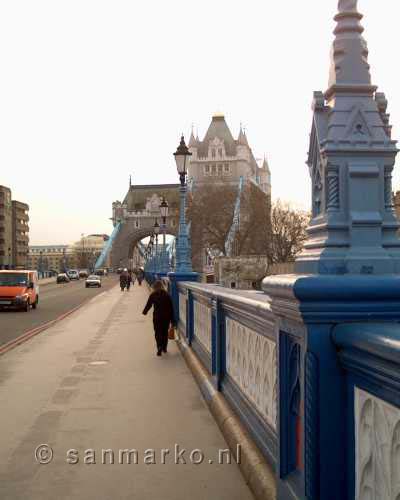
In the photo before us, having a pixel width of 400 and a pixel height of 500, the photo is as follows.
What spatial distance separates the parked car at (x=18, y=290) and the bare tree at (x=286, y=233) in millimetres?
33857

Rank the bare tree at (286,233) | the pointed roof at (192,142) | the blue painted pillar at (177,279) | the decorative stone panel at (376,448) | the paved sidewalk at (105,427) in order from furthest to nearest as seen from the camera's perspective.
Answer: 1. the pointed roof at (192,142)
2. the bare tree at (286,233)
3. the blue painted pillar at (177,279)
4. the paved sidewalk at (105,427)
5. the decorative stone panel at (376,448)

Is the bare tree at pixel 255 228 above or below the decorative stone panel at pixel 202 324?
above

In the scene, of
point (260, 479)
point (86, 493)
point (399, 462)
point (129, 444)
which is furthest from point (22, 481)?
point (399, 462)

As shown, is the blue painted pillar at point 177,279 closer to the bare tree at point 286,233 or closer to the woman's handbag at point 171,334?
the woman's handbag at point 171,334

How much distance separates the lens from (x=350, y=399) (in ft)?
8.81

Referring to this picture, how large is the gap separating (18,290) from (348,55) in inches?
1000

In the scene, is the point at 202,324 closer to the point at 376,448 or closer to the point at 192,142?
the point at 376,448

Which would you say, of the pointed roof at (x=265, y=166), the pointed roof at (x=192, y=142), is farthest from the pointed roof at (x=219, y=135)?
the pointed roof at (x=265, y=166)

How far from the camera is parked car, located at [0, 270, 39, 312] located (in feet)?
87.0

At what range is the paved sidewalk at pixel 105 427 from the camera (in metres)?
4.68

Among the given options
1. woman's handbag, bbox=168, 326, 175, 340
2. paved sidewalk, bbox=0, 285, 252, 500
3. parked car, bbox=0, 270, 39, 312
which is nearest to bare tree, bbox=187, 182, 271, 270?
parked car, bbox=0, 270, 39, 312

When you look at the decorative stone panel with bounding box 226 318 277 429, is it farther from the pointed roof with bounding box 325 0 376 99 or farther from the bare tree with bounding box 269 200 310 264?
the bare tree with bounding box 269 200 310 264

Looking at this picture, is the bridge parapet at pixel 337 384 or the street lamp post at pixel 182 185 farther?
the street lamp post at pixel 182 185

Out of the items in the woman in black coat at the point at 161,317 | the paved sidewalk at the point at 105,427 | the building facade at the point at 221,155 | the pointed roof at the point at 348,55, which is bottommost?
the paved sidewalk at the point at 105,427
